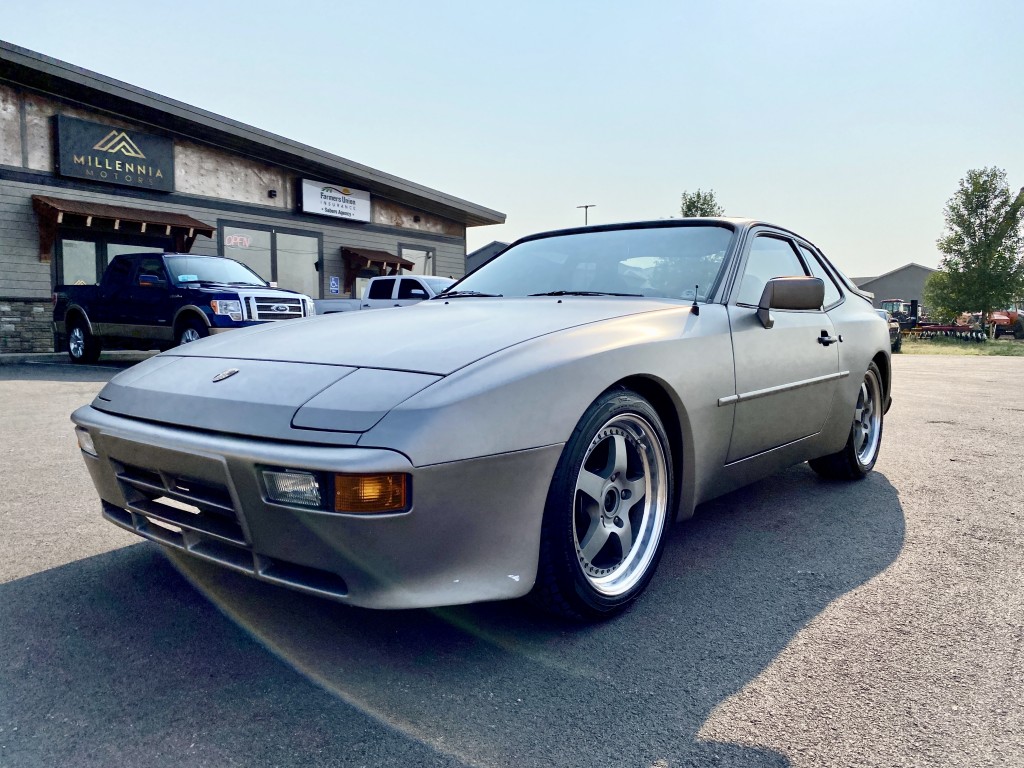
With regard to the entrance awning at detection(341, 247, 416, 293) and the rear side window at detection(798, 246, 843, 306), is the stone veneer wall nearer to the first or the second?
the entrance awning at detection(341, 247, 416, 293)

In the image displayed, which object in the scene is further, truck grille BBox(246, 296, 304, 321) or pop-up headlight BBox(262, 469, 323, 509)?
truck grille BBox(246, 296, 304, 321)

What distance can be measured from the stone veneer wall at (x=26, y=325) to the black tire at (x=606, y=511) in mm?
14128

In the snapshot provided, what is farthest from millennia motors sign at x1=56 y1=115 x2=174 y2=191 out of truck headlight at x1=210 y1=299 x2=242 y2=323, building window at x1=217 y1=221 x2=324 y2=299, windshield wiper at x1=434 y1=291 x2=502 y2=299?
windshield wiper at x1=434 y1=291 x2=502 y2=299

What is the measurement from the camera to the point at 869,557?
2.86 metres

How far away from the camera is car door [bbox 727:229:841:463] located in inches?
112

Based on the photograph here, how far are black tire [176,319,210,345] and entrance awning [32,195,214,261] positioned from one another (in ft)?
16.4

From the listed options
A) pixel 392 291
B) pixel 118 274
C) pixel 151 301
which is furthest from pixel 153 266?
pixel 392 291

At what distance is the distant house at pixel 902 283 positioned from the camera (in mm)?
73688

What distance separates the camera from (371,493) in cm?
170

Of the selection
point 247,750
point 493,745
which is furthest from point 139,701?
point 493,745

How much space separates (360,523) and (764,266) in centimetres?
245

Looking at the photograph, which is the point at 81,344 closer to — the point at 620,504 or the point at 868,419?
the point at 868,419

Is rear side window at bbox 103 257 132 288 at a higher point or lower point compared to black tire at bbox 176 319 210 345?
higher

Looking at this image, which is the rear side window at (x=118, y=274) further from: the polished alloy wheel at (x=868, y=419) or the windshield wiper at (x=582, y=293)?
the polished alloy wheel at (x=868, y=419)
